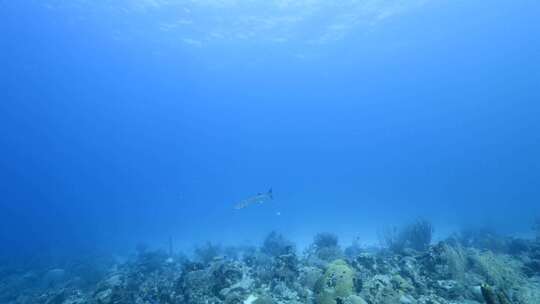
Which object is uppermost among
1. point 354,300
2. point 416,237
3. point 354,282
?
point 354,300

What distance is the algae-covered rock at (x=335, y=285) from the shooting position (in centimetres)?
808

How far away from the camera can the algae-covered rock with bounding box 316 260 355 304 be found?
8.08 meters

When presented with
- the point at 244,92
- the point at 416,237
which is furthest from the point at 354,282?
the point at 244,92

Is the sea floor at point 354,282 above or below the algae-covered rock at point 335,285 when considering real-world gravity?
below

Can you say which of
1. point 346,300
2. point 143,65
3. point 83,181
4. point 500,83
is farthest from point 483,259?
point 83,181

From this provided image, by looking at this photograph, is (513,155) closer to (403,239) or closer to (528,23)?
(528,23)

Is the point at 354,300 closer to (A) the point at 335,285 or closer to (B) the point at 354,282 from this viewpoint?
(A) the point at 335,285

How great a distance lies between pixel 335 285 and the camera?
333 inches

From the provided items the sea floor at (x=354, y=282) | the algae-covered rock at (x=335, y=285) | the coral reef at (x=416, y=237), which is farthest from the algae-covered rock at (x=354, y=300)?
the coral reef at (x=416, y=237)

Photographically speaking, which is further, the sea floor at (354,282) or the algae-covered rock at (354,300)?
the sea floor at (354,282)

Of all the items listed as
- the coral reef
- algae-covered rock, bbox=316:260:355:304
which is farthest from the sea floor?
the coral reef

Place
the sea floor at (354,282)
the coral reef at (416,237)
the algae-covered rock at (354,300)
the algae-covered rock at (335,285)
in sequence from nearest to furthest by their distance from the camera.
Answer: the algae-covered rock at (354,300)
the algae-covered rock at (335,285)
the sea floor at (354,282)
the coral reef at (416,237)

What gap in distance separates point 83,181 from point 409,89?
146m

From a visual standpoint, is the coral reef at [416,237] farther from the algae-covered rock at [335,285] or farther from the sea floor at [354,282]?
the algae-covered rock at [335,285]
